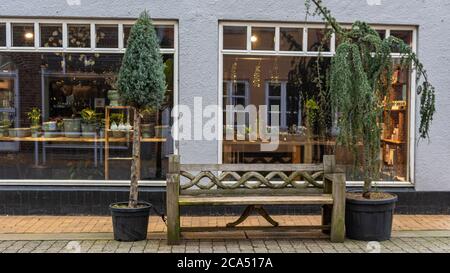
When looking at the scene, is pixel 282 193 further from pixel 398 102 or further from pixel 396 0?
pixel 396 0

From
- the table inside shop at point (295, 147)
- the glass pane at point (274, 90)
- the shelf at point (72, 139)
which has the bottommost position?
the table inside shop at point (295, 147)

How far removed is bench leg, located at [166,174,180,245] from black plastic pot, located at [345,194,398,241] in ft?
7.10

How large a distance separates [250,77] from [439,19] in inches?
118

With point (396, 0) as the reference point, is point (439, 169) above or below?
below

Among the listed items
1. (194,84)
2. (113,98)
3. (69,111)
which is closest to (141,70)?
(194,84)

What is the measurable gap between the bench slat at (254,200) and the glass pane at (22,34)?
11.9ft

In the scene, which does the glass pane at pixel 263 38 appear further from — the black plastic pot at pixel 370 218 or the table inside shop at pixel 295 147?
the black plastic pot at pixel 370 218

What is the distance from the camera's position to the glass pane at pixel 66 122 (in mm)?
8539

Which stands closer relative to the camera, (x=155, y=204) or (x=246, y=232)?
(x=246, y=232)

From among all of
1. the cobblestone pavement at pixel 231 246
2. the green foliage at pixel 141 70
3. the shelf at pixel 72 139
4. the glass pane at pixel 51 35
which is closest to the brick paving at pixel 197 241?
the cobblestone pavement at pixel 231 246

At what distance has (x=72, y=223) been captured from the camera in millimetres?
7992

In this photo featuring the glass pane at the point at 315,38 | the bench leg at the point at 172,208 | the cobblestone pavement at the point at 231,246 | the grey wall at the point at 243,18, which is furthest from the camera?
the glass pane at the point at 315,38

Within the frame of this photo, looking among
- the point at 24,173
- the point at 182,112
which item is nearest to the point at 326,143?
the point at 182,112

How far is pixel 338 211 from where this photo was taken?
22.4 feet
